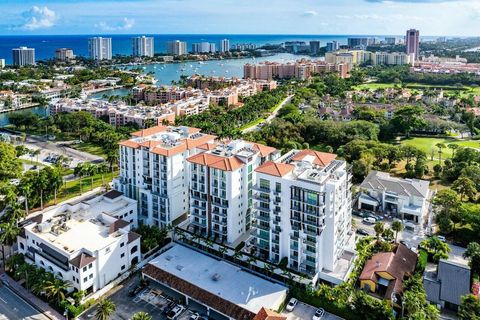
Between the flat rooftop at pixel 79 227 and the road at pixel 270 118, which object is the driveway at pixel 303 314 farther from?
the road at pixel 270 118

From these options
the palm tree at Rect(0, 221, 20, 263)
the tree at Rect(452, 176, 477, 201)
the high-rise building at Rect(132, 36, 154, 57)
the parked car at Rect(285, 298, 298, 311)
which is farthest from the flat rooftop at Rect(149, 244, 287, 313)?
the high-rise building at Rect(132, 36, 154, 57)

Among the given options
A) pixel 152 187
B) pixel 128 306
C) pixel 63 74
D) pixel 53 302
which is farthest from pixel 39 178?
pixel 63 74

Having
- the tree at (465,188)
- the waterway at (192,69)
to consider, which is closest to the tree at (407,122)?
the tree at (465,188)

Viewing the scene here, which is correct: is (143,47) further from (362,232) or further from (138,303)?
(138,303)

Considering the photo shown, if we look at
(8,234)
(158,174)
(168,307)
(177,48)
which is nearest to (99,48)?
(177,48)

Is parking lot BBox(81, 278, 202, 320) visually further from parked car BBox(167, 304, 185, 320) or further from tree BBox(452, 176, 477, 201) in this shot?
tree BBox(452, 176, 477, 201)

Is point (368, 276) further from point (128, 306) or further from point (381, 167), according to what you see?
point (381, 167)
